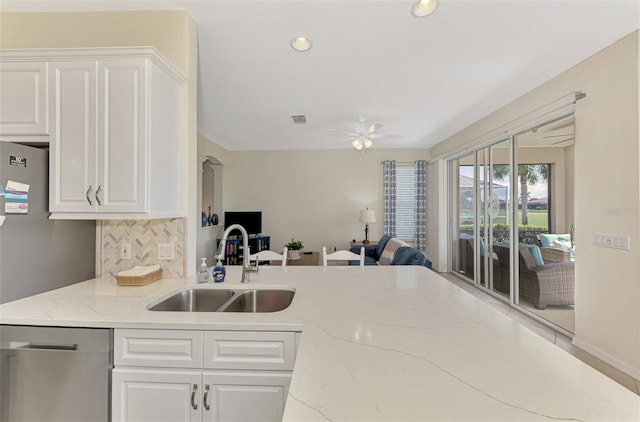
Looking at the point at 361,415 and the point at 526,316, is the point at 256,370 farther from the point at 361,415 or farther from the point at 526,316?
the point at 526,316

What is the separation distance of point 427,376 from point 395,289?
890 mm

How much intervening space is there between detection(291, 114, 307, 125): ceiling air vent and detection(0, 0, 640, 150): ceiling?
0.09 meters

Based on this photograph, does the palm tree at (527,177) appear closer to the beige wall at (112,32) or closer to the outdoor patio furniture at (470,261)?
the outdoor patio furniture at (470,261)

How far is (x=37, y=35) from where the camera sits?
6.43 feet

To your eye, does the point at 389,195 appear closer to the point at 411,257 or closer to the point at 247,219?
the point at 411,257

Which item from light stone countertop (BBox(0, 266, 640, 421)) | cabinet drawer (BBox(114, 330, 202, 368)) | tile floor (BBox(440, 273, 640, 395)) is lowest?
tile floor (BBox(440, 273, 640, 395))

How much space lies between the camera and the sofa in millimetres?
3252

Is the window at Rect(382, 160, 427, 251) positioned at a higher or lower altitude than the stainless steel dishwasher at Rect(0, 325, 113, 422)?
higher

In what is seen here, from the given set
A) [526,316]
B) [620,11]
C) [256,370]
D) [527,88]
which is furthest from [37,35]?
[526,316]

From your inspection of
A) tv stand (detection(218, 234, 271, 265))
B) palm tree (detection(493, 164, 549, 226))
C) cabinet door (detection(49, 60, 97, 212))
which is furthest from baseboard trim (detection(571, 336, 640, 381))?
tv stand (detection(218, 234, 271, 265))

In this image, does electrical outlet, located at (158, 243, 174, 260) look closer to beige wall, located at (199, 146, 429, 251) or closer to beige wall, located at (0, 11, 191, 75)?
beige wall, located at (0, 11, 191, 75)

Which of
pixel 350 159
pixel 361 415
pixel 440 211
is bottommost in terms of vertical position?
pixel 361 415

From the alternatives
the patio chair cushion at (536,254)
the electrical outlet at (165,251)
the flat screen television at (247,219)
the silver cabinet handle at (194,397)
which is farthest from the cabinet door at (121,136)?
the flat screen television at (247,219)

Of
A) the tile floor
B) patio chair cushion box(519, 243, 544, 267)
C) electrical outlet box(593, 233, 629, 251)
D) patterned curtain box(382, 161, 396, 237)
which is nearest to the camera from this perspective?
the tile floor
